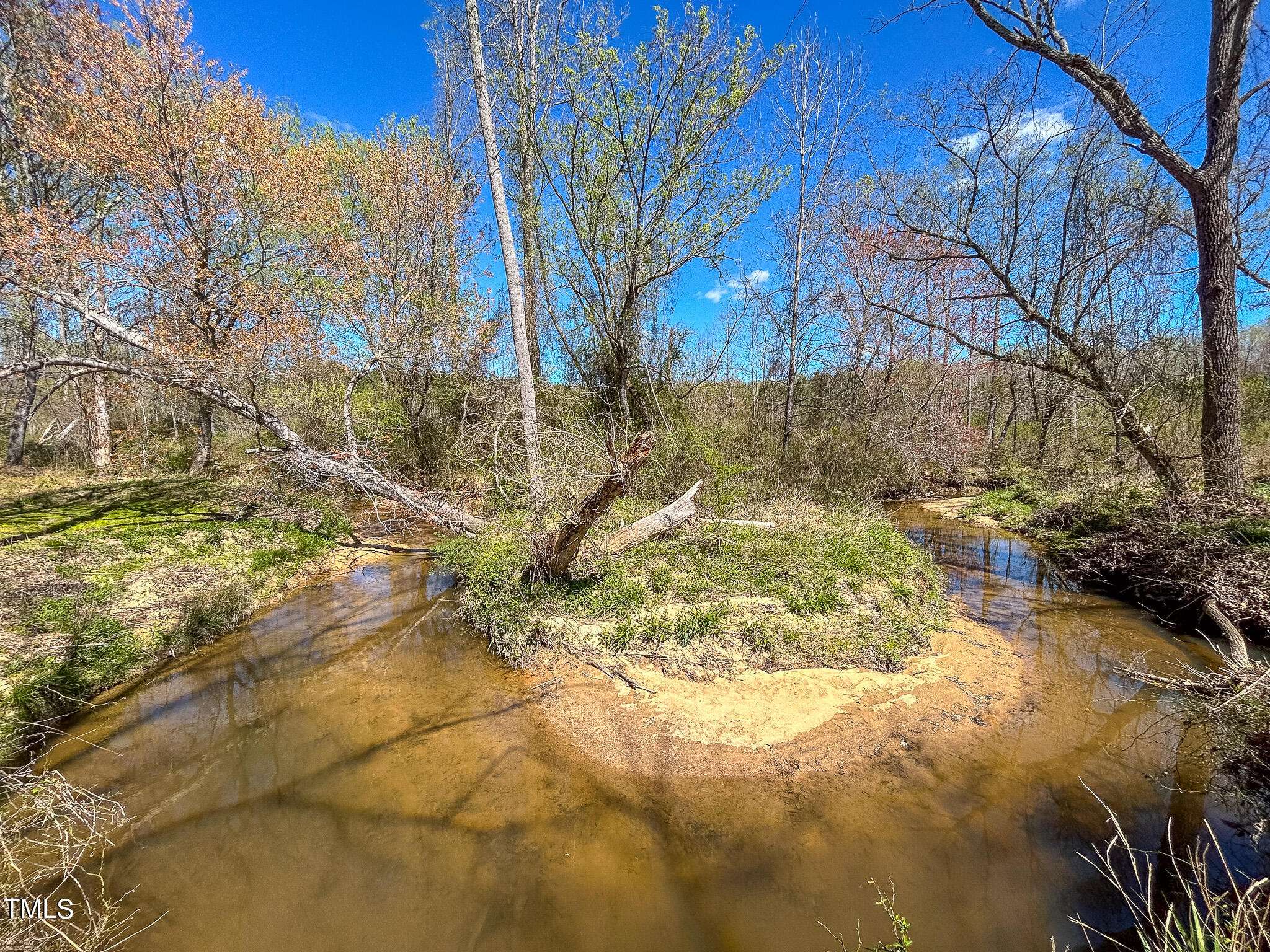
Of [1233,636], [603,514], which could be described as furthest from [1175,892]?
[603,514]

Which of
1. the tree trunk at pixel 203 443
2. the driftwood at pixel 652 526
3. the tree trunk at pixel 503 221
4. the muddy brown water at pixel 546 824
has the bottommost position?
the muddy brown water at pixel 546 824

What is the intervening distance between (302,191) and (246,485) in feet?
19.3

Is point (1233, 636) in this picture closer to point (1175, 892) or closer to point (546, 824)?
point (1175, 892)

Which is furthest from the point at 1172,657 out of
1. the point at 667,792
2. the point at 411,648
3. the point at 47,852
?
the point at 47,852

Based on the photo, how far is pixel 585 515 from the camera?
475 cm

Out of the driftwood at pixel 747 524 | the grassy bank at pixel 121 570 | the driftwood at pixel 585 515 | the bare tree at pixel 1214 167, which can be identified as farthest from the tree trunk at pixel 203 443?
the bare tree at pixel 1214 167

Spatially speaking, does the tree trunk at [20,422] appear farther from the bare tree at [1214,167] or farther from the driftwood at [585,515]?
the bare tree at [1214,167]

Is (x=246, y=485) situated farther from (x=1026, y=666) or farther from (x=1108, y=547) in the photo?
(x=1108, y=547)

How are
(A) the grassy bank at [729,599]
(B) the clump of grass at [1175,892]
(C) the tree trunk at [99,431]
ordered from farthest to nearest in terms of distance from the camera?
(C) the tree trunk at [99,431] → (A) the grassy bank at [729,599] → (B) the clump of grass at [1175,892]

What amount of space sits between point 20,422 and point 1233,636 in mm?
18702

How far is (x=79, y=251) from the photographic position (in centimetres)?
635

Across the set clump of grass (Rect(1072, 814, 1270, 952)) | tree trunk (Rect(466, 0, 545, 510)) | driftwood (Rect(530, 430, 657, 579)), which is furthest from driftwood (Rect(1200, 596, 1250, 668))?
tree trunk (Rect(466, 0, 545, 510))

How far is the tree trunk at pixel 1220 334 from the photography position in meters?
5.66

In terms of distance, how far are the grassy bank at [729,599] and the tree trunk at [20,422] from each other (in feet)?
36.5
